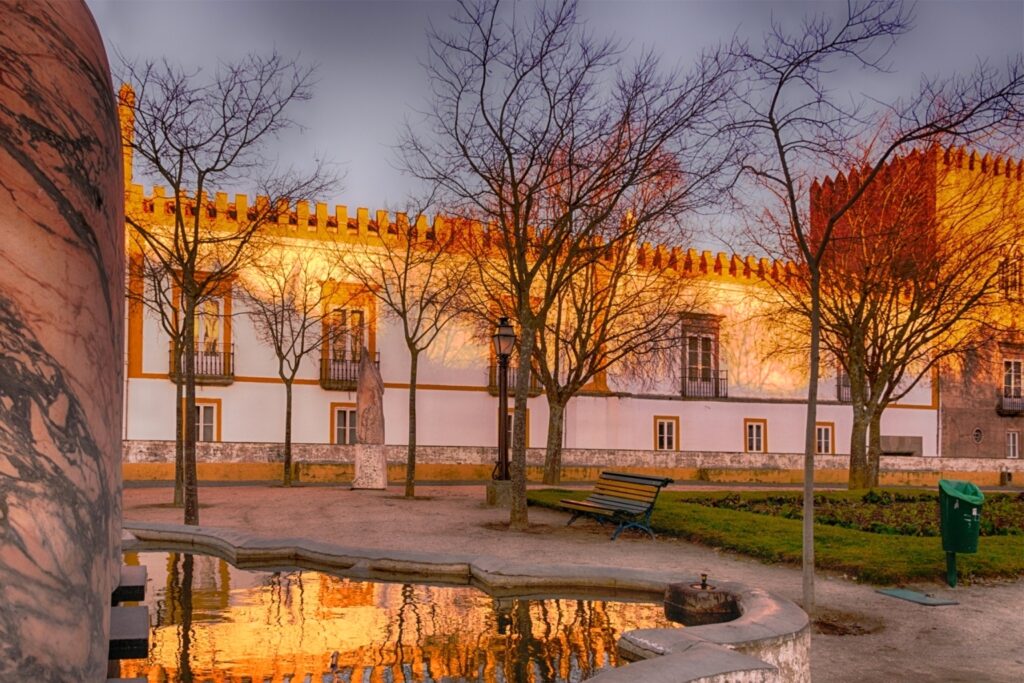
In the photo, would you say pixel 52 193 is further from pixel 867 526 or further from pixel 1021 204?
pixel 1021 204

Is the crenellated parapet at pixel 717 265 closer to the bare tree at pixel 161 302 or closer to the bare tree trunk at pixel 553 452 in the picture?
the bare tree trunk at pixel 553 452

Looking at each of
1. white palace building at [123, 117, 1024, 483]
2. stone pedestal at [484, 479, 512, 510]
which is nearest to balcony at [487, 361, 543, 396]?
white palace building at [123, 117, 1024, 483]

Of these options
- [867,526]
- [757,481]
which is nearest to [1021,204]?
[757,481]

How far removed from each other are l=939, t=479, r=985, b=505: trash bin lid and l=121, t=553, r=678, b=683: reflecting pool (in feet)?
12.4

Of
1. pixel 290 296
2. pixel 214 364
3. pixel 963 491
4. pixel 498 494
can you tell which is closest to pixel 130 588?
pixel 963 491

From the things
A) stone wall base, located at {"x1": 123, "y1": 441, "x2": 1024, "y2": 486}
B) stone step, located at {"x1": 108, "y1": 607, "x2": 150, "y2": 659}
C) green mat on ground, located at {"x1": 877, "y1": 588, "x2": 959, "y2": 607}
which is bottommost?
stone wall base, located at {"x1": 123, "y1": 441, "x2": 1024, "y2": 486}

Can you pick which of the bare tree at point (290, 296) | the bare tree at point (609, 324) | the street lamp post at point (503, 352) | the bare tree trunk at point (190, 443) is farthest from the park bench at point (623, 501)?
the bare tree at point (290, 296)

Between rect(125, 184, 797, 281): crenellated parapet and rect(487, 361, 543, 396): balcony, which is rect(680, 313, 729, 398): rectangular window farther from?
rect(487, 361, 543, 396): balcony

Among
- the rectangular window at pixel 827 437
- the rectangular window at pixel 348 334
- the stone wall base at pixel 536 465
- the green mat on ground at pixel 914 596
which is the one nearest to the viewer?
the green mat on ground at pixel 914 596

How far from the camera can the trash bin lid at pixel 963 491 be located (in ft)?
27.4

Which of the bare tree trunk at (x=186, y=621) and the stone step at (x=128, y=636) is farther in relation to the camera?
the bare tree trunk at (x=186, y=621)

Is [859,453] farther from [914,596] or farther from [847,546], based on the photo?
[914,596]

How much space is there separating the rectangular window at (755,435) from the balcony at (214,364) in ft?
64.8

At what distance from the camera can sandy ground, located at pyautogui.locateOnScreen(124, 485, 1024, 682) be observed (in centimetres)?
595
